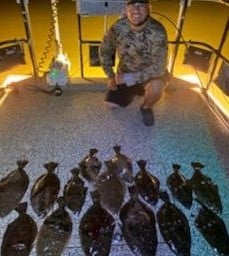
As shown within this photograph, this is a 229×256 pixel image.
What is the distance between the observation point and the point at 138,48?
8.41 feet

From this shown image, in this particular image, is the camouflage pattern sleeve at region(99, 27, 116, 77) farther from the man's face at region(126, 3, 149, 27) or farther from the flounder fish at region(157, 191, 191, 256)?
the flounder fish at region(157, 191, 191, 256)

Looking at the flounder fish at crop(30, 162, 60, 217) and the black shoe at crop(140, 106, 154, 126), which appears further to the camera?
the black shoe at crop(140, 106, 154, 126)

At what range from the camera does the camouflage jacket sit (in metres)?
2.49

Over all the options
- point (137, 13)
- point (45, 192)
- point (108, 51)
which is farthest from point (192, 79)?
point (45, 192)

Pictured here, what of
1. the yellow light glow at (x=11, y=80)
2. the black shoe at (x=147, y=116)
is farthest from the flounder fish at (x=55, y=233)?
the yellow light glow at (x=11, y=80)

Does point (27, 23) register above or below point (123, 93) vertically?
above

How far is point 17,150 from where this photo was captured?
7.78 ft

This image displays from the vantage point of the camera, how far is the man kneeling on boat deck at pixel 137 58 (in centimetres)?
247

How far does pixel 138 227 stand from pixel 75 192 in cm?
46

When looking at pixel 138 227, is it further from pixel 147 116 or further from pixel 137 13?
pixel 137 13

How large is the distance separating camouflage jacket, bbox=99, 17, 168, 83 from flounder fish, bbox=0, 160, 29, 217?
1.09 meters

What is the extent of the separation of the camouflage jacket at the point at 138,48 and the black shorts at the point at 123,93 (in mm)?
88

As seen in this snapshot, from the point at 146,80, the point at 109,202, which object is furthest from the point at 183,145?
the point at 109,202

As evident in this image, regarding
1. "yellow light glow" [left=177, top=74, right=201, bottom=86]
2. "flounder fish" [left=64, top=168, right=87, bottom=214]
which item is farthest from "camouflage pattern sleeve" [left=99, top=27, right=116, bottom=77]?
"flounder fish" [left=64, top=168, right=87, bottom=214]
